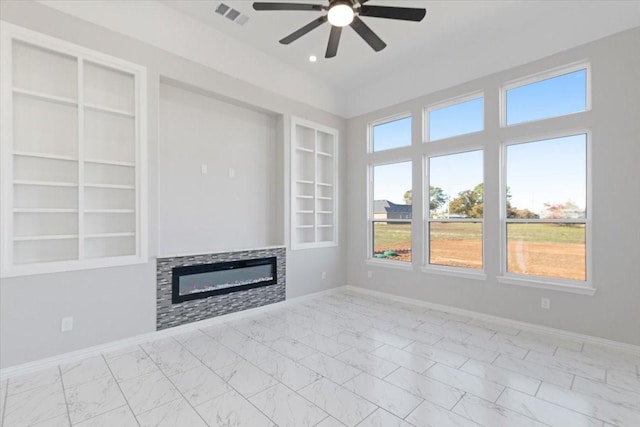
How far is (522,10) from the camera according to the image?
11.5ft

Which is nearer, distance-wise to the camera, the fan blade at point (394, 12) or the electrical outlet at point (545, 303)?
the fan blade at point (394, 12)

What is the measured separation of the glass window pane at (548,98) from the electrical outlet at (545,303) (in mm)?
2188

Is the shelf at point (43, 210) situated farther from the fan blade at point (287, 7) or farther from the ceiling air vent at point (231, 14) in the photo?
the ceiling air vent at point (231, 14)

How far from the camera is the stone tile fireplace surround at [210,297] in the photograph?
3.58 m

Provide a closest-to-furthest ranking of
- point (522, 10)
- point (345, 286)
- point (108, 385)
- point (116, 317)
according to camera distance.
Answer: point (108, 385), point (116, 317), point (522, 10), point (345, 286)

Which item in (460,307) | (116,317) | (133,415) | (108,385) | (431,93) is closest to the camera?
(133,415)

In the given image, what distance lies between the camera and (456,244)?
458cm

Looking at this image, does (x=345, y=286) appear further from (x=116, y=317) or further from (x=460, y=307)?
(x=116, y=317)

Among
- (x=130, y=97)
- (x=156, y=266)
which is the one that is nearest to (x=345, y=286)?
(x=156, y=266)

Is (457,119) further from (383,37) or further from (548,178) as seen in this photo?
(383,37)

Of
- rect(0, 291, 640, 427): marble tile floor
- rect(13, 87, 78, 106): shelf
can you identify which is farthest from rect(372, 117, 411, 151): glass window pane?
rect(13, 87, 78, 106): shelf

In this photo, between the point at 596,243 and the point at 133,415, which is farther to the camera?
the point at 596,243

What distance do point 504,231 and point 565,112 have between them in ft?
5.08

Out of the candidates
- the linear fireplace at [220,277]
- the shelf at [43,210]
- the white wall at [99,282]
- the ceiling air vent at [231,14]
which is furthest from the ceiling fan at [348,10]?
the linear fireplace at [220,277]
